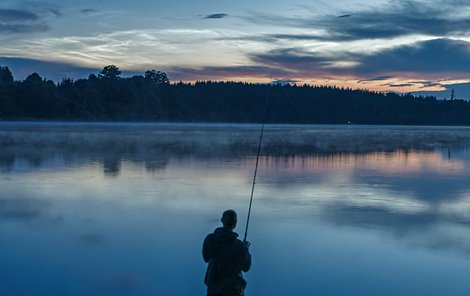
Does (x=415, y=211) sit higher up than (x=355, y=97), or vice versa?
(x=355, y=97)

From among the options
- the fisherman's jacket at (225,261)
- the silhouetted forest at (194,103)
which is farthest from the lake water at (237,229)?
the silhouetted forest at (194,103)

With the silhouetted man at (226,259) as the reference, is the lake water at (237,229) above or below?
below

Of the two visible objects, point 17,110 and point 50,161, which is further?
point 17,110

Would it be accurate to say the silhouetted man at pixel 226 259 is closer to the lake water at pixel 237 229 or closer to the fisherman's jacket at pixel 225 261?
the fisherman's jacket at pixel 225 261

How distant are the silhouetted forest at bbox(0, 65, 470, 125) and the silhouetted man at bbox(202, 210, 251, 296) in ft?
249

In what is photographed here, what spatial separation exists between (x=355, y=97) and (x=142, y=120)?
220 ft

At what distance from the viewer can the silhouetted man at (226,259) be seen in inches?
170

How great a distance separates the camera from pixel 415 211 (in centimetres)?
1083

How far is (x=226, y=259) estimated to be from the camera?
4348mm

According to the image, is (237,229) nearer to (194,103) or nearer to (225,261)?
(225,261)

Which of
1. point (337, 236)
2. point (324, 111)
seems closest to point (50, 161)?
point (337, 236)

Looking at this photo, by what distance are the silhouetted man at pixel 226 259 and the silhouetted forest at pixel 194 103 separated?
249 feet

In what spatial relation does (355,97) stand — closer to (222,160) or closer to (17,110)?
(17,110)

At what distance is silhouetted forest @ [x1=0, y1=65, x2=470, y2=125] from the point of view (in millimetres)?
96938
